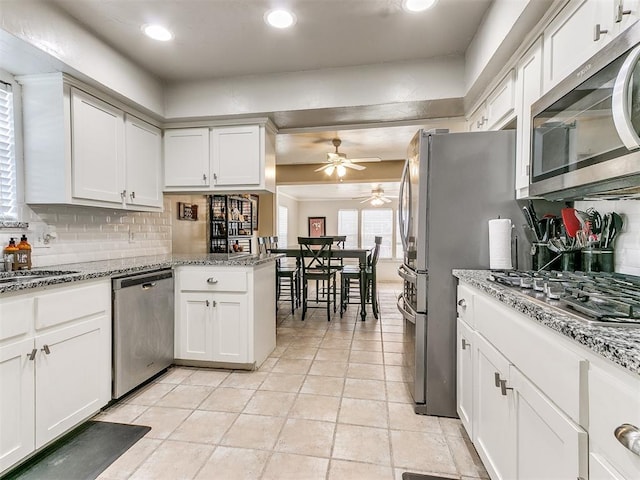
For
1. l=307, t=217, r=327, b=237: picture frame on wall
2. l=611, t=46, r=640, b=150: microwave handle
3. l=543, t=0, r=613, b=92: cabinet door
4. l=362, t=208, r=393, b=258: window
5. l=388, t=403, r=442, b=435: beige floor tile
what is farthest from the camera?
l=307, t=217, r=327, b=237: picture frame on wall

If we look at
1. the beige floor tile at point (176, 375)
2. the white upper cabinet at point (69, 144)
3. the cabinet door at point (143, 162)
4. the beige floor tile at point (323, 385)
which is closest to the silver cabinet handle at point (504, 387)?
the beige floor tile at point (323, 385)

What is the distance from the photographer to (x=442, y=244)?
1.95 metres

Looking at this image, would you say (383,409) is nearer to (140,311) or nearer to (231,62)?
(140,311)

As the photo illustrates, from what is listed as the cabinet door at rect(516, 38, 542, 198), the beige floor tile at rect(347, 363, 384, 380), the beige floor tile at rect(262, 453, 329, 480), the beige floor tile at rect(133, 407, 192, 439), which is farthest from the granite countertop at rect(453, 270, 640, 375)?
the beige floor tile at rect(133, 407, 192, 439)

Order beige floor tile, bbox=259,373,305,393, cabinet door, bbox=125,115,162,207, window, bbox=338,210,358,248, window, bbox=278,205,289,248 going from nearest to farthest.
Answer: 1. beige floor tile, bbox=259,373,305,393
2. cabinet door, bbox=125,115,162,207
3. window, bbox=278,205,289,248
4. window, bbox=338,210,358,248

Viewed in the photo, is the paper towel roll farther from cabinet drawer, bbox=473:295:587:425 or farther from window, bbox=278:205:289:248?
window, bbox=278:205:289:248

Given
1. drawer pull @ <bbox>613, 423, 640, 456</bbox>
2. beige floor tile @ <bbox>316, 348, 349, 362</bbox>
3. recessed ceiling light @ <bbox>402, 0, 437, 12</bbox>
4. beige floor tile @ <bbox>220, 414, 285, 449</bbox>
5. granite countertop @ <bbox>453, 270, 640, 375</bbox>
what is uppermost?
recessed ceiling light @ <bbox>402, 0, 437, 12</bbox>

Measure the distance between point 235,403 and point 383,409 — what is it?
3.07 ft

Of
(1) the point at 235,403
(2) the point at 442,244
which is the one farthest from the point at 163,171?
(2) the point at 442,244

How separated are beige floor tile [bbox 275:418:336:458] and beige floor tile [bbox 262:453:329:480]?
1.6 inches

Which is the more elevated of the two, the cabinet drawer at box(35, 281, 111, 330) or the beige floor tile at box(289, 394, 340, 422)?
the cabinet drawer at box(35, 281, 111, 330)

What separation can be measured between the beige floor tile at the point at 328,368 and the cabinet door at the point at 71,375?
1.41 meters

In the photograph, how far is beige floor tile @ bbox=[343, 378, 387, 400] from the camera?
2211 millimetres

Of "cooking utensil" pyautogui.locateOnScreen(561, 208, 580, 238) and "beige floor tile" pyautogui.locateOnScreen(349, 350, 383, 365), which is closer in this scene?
"cooking utensil" pyautogui.locateOnScreen(561, 208, 580, 238)
